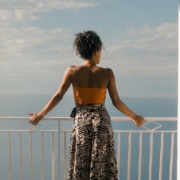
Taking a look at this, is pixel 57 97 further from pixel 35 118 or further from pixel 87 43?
pixel 87 43

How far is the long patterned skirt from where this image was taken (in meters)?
2.08

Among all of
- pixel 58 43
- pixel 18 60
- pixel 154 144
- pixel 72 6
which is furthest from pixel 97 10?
pixel 154 144

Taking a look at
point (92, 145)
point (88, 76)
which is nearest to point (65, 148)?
point (92, 145)

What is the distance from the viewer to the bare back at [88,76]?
206 centimetres

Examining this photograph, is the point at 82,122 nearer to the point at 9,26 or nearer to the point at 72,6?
the point at 72,6

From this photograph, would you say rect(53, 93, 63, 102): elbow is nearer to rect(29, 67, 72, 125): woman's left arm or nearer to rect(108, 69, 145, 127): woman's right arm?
rect(29, 67, 72, 125): woman's left arm

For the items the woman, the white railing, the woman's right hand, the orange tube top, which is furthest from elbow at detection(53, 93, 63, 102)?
the woman's right hand

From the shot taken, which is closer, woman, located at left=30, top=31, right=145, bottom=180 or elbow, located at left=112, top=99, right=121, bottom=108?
woman, located at left=30, top=31, right=145, bottom=180

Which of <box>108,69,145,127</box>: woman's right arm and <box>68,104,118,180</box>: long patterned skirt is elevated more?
<box>108,69,145,127</box>: woman's right arm

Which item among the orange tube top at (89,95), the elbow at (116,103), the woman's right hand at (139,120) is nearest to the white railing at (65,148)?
the woman's right hand at (139,120)

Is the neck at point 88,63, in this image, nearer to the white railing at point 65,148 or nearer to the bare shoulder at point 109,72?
the bare shoulder at point 109,72

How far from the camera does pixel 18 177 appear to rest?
2.75m

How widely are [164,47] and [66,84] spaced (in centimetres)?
2577

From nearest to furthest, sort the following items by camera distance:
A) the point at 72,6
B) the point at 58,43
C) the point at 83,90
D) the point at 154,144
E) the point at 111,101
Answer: the point at 83,90, the point at 111,101, the point at 154,144, the point at 72,6, the point at 58,43
